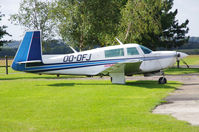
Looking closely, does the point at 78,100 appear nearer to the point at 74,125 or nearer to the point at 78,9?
the point at 74,125

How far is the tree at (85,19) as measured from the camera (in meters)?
29.7

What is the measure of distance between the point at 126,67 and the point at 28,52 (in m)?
6.12

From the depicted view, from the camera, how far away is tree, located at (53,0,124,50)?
29.7m

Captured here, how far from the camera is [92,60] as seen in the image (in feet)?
57.6

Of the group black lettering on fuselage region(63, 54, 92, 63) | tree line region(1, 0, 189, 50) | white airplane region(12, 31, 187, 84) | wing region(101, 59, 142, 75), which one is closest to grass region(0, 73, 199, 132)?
wing region(101, 59, 142, 75)

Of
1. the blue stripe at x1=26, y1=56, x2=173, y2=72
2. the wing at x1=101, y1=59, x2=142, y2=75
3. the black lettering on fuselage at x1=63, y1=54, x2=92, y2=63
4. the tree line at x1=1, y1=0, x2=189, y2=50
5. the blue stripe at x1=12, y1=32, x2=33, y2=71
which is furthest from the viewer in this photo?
the tree line at x1=1, y1=0, x2=189, y2=50

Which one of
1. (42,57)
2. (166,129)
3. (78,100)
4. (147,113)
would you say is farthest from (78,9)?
(166,129)

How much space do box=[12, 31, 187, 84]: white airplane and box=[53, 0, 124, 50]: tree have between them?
11587mm

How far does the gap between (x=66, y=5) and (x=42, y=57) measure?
14422 millimetres

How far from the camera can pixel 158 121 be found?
7.94 metres

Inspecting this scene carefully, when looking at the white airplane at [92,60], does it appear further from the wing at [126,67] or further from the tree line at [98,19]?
the tree line at [98,19]

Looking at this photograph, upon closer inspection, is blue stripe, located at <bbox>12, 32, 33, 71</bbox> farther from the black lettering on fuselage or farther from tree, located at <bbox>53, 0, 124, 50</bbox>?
tree, located at <bbox>53, 0, 124, 50</bbox>

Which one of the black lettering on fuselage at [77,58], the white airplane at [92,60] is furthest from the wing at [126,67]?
the black lettering on fuselage at [77,58]

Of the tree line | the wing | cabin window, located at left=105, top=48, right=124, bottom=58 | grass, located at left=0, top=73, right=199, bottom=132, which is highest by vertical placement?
the tree line
